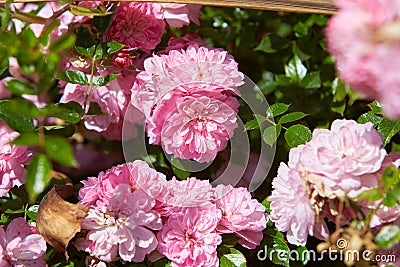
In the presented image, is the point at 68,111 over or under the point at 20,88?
under

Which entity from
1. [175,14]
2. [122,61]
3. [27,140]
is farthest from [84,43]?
[27,140]

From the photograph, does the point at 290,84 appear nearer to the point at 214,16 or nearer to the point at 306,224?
the point at 214,16

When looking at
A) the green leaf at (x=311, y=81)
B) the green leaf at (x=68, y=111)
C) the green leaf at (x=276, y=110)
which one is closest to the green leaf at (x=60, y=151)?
the green leaf at (x=68, y=111)

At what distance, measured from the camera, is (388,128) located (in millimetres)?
985

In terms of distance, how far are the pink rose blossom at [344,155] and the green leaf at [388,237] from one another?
6 centimetres

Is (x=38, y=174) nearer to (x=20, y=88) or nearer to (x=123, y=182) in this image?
(x=20, y=88)

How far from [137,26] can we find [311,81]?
39 centimetres

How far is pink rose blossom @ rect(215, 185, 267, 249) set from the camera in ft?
3.23

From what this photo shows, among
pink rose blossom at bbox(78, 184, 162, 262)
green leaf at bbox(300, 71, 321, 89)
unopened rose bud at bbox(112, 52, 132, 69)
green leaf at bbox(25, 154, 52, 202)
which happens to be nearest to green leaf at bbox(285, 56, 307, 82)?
green leaf at bbox(300, 71, 321, 89)

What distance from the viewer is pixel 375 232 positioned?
2.90ft

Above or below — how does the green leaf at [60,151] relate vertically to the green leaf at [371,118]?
above

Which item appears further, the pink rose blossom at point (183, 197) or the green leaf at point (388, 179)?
the pink rose blossom at point (183, 197)

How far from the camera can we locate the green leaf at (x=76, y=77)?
1.01 metres

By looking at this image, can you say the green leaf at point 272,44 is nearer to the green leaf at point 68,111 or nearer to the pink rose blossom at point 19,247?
the green leaf at point 68,111
